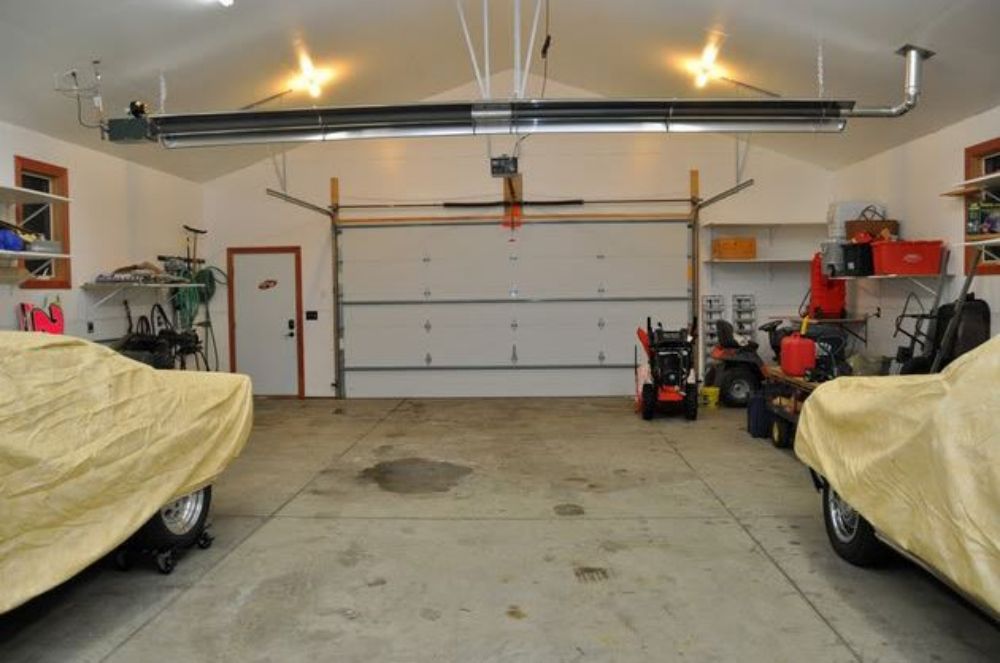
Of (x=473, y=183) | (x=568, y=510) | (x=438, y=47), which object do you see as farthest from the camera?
(x=473, y=183)

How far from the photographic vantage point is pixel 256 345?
983cm

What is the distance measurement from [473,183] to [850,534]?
7.36 meters

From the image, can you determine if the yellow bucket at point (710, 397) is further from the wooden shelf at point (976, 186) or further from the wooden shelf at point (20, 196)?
the wooden shelf at point (20, 196)

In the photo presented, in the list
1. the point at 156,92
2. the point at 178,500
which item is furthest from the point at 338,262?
the point at 178,500

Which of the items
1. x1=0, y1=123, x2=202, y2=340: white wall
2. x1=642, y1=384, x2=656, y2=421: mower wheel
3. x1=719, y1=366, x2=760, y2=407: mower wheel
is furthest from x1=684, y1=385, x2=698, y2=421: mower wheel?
x1=0, y1=123, x2=202, y2=340: white wall

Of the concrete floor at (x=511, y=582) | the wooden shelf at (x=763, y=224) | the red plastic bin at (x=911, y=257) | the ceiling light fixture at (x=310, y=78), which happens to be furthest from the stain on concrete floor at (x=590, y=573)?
the wooden shelf at (x=763, y=224)

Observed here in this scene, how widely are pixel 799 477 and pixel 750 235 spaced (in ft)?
16.6

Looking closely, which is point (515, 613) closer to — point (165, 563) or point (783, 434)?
point (165, 563)

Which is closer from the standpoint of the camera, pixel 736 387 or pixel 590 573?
pixel 590 573

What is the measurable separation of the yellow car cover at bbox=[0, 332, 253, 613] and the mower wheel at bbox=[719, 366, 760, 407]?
6575mm

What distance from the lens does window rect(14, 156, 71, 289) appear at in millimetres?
6301

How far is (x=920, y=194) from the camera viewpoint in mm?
7137

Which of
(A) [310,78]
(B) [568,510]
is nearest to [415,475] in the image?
(B) [568,510]

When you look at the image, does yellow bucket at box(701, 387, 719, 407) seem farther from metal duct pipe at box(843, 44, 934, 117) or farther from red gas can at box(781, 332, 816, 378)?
metal duct pipe at box(843, 44, 934, 117)
